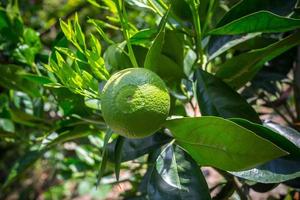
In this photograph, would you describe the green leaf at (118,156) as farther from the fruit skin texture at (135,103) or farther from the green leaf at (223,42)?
the green leaf at (223,42)

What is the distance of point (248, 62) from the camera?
677 millimetres

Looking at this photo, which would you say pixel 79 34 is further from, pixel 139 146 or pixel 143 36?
pixel 139 146

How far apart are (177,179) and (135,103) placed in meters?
0.13

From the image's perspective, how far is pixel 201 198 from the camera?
0.58 metres

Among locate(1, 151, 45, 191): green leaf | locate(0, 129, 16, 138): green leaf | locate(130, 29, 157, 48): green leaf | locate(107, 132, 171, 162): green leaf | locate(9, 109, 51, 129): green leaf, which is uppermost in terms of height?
locate(130, 29, 157, 48): green leaf

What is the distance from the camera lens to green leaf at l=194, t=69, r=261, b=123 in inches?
25.4

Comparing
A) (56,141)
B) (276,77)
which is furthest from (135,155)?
(276,77)

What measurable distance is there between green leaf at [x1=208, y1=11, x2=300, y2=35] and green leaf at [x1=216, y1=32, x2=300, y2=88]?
20mm

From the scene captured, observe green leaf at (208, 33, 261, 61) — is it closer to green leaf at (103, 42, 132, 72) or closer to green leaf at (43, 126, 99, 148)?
green leaf at (103, 42, 132, 72)

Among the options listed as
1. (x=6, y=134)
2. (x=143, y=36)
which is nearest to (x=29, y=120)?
(x=6, y=134)

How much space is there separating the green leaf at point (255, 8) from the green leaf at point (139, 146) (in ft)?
0.66

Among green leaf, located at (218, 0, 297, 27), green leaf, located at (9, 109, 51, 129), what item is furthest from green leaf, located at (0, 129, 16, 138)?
green leaf, located at (218, 0, 297, 27)

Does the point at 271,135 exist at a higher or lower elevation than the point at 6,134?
higher

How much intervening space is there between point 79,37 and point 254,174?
0.94 ft
